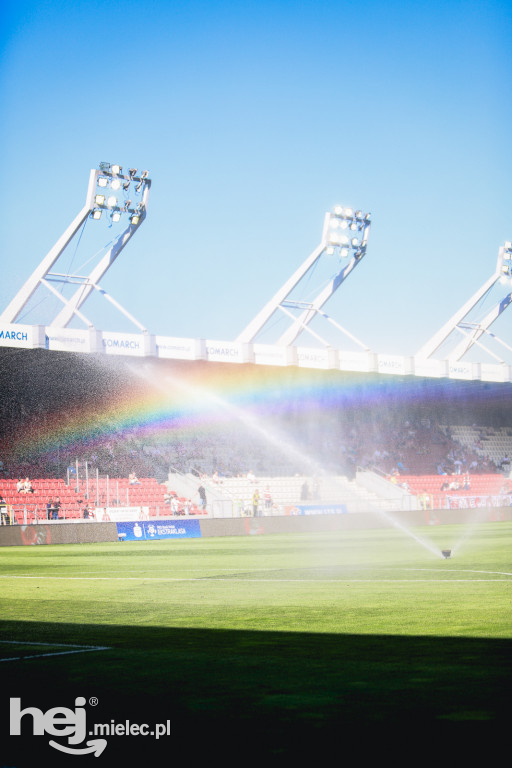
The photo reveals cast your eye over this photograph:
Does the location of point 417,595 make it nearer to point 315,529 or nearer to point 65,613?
point 65,613

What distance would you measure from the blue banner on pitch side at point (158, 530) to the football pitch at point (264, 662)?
Result: 20.2m

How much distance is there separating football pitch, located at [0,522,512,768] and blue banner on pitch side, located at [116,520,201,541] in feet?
66.4

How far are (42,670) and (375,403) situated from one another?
54987mm

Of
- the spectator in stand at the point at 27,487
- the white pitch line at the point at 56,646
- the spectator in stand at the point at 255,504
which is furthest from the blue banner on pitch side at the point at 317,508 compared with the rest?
the white pitch line at the point at 56,646

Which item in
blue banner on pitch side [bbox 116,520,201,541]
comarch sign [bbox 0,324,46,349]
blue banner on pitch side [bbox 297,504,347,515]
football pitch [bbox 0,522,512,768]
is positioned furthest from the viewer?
blue banner on pitch side [bbox 297,504,347,515]

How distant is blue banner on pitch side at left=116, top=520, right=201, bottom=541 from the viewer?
34.4 meters

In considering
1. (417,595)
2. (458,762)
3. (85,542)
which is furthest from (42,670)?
(85,542)

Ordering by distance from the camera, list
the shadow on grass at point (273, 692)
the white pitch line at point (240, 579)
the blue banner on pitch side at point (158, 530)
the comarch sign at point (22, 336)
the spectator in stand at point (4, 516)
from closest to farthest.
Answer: the shadow on grass at point (273, 692) → the white pitch line at point (240, 579) → the blue banner on pitch side at point (158, 530) → the spectator in stand at point (4, 516) → the comarch sign at point (22, 336)

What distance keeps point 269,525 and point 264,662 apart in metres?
30.9

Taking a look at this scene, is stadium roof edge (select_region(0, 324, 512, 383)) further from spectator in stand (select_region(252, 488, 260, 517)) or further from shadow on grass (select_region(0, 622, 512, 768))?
shadow on grass (select_region(0, 622, 512, 768))

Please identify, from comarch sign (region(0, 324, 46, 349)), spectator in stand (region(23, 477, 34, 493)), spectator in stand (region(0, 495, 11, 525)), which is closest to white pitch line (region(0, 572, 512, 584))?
spectator in stand (region(0, 495, 11, 525))

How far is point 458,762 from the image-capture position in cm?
382

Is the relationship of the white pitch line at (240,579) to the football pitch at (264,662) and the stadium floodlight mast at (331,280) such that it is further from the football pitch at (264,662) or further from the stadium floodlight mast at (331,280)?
the stadium floodlight mast at (331,280)

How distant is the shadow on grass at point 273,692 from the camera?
168 inches
